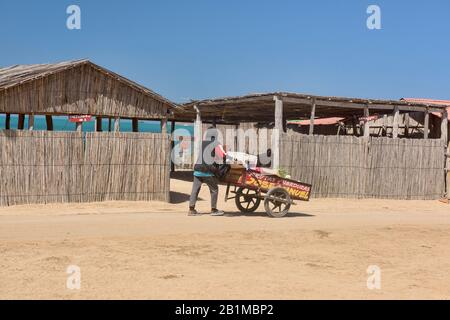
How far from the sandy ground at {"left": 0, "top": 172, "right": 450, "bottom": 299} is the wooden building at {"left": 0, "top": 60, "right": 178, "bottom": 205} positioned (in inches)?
24.5

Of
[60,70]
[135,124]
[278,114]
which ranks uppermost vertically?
[60,70]

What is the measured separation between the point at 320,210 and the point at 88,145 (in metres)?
6.04

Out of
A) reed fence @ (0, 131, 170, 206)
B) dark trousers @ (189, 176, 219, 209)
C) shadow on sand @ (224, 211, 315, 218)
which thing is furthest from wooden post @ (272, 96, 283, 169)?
dark trousers @ (189, 176, 219, 209)

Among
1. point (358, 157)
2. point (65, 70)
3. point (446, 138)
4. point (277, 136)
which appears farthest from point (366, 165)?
point (65, 70)

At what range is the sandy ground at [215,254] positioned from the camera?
6309 millimetres

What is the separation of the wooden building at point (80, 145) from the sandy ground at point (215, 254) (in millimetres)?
623

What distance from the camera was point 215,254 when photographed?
8.20m

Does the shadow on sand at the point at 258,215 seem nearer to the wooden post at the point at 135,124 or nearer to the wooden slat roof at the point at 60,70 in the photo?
the wooden slat roof at the point at 60,70

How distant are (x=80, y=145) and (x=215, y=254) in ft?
21.6

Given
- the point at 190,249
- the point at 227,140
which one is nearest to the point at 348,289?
the point at 190,249

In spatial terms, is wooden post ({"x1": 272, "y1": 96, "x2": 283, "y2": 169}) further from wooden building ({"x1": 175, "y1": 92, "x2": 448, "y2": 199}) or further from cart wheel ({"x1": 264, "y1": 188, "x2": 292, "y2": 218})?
cart wheel ({"x1": 264, "y1": 188, "x2": 292, "y2": 218})

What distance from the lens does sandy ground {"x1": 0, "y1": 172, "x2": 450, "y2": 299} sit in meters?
6.31

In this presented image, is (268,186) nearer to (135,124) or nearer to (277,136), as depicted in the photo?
(277,136)

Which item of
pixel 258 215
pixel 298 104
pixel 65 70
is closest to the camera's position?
pixel 258 215
